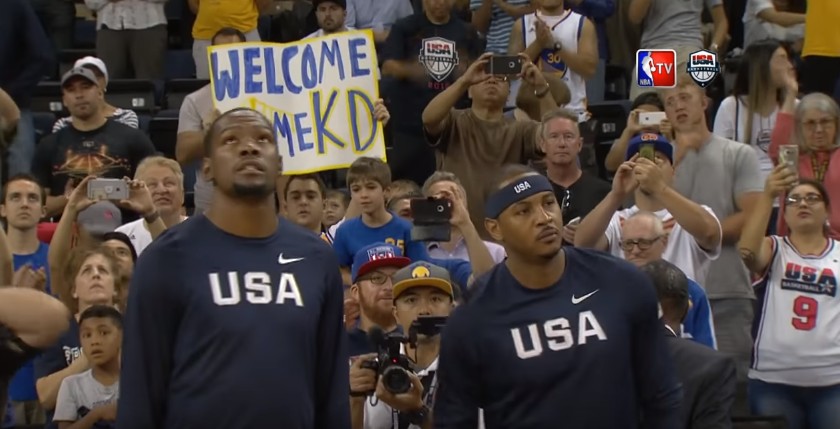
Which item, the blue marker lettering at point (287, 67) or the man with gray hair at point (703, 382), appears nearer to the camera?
the man with gray hair at point (703, 382)

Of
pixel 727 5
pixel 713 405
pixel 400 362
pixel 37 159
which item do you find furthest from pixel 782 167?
pixel 727 5

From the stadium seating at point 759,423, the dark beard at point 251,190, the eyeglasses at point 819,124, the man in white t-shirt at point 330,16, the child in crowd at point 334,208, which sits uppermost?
the man in white t-shirt at point 330,16

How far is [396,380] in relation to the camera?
5840 mm

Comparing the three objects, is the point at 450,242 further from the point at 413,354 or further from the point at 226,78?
the point at 226,78

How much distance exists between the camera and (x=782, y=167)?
796 centimetres

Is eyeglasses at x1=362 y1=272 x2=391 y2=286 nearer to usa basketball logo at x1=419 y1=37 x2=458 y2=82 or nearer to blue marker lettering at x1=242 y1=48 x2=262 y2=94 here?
blue marker lettering at x1=242 y1=48 x2=262 y2=94

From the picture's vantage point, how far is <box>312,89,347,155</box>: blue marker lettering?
998 centimetres

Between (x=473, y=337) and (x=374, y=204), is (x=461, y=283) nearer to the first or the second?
(x=374, y=204)

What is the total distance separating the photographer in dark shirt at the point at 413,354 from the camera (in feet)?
19.3

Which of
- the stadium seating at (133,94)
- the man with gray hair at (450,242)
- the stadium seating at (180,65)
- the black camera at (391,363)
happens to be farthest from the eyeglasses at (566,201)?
the stadium seating at (180,65)

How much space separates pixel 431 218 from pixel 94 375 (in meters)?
1.74

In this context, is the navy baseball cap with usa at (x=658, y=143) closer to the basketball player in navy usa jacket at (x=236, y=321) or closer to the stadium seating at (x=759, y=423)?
the stadium seating at (x=759, y=423)

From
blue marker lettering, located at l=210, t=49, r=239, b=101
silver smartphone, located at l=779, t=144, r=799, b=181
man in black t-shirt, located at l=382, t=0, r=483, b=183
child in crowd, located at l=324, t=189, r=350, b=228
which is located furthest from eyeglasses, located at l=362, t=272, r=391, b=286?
man in black t-shirt, located at l=382, t=0, r=483, b=183

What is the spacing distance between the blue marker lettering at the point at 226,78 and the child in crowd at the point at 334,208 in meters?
0.86
